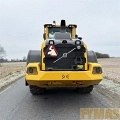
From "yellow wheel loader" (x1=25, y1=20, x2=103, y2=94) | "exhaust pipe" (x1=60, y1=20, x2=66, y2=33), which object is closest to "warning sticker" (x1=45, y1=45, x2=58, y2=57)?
"yellow wheel loader" (x1=25, y1=20, x2=103, y2=94)

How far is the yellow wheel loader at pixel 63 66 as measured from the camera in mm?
7648

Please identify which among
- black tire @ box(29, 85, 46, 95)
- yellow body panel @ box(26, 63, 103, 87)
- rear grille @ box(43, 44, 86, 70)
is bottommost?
black tire @ box(29, 85, 46, 95)

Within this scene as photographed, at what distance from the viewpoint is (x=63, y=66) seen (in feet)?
27.3

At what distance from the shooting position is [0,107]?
8.00m

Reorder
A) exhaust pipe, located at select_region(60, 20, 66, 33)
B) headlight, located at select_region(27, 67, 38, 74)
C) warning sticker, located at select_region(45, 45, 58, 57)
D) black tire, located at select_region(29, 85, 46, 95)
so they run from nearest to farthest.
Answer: headlight, located at select_region(27, 67, 38, 74) → warning sticker, located at select_region(45, 45, 58, 57) → black tire, located at select_region(29, 85, 46, 95) → exhaust pipe, located at select_region(60, 20, 66, 33)

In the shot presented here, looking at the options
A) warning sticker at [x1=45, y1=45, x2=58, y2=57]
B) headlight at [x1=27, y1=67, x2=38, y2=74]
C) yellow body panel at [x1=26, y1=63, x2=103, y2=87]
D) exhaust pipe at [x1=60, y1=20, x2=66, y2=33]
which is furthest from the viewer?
exhaust pipe at [x1=60, y1=20, x2=66, y2=33]

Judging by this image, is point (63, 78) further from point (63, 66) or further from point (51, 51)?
point (51, 51)

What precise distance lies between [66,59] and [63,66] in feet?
0.78

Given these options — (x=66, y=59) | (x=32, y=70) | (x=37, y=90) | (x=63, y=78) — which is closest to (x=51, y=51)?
(x=66, y=59)

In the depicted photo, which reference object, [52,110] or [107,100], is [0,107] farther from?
[107,100]

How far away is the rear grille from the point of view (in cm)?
830

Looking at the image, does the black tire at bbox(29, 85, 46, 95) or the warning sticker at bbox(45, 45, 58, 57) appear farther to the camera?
the black tire at bbox(29, 85, 46, 95)

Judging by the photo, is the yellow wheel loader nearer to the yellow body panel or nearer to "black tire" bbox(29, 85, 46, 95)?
the yellow body panel

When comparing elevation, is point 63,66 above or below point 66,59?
below
